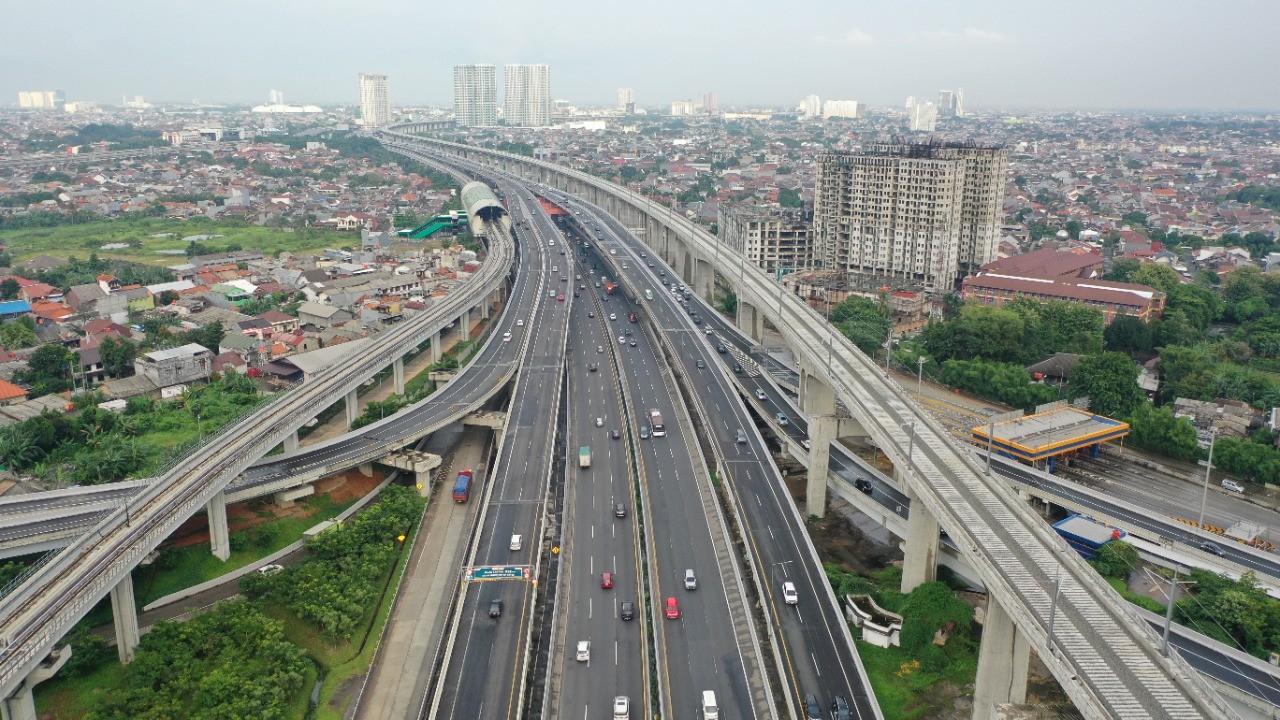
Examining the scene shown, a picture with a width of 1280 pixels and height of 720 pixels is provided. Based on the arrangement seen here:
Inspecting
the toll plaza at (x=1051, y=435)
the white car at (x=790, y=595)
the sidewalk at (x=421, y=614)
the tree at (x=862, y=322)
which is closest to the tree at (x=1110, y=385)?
the toll plaza at (x=1051, y=435)

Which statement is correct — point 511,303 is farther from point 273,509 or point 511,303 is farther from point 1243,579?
point 1243,579

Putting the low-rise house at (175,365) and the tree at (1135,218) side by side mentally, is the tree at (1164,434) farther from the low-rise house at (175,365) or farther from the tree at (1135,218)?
the tree at (1135,218)

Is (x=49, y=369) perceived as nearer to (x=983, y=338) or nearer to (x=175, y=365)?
(x=175, y=365)

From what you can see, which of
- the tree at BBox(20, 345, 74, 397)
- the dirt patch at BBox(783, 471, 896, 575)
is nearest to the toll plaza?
the dirt patch at BBox(783, 471, 896, 575)

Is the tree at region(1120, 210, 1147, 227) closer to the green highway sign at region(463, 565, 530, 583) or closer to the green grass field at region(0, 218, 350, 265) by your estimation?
the green grass field at region(0, 218, 350, 265)

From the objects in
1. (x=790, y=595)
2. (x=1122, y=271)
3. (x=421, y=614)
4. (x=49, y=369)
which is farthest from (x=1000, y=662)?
(x=1122, y=271)

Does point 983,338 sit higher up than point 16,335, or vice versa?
point 983,338

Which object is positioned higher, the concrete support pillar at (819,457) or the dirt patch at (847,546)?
the concrete support pillar at (819,457)
